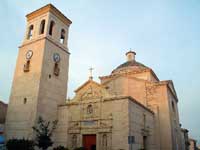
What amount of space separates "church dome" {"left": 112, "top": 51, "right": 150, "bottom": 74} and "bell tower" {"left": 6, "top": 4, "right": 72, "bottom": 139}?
380 inches

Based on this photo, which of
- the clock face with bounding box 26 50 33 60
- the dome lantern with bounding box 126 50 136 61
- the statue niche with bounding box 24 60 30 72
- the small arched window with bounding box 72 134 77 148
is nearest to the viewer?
the small arched window with bounding box 72 134 77 148

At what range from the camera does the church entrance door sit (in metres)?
18.9

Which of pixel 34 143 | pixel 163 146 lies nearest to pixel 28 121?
pixel 34 143

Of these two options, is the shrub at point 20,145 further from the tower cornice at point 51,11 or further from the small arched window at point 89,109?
the tower cornice at point 51,11

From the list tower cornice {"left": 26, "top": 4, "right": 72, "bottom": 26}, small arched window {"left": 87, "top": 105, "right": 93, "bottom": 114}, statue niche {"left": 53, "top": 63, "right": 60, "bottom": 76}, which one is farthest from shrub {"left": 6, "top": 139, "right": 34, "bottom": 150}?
tower cornice {"left": 26, "top": 4, "right": 72, "bottom": 26}

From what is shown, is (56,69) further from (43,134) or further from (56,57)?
(43,134)

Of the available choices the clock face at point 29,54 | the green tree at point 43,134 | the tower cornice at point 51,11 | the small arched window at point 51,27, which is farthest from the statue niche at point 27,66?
the tower cornice at point 51,11

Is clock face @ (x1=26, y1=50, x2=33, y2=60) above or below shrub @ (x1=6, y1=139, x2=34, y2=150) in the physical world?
above

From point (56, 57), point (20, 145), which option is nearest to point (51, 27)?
point (56, 57)

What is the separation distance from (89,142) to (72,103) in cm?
429

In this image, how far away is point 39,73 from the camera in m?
20.5

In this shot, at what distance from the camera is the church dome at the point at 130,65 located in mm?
30281

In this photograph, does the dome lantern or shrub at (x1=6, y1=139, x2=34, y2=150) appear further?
the dome lantern

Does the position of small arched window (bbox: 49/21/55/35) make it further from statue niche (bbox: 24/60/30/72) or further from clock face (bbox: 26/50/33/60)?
statue niche (bbox: 24/60/30/72)
